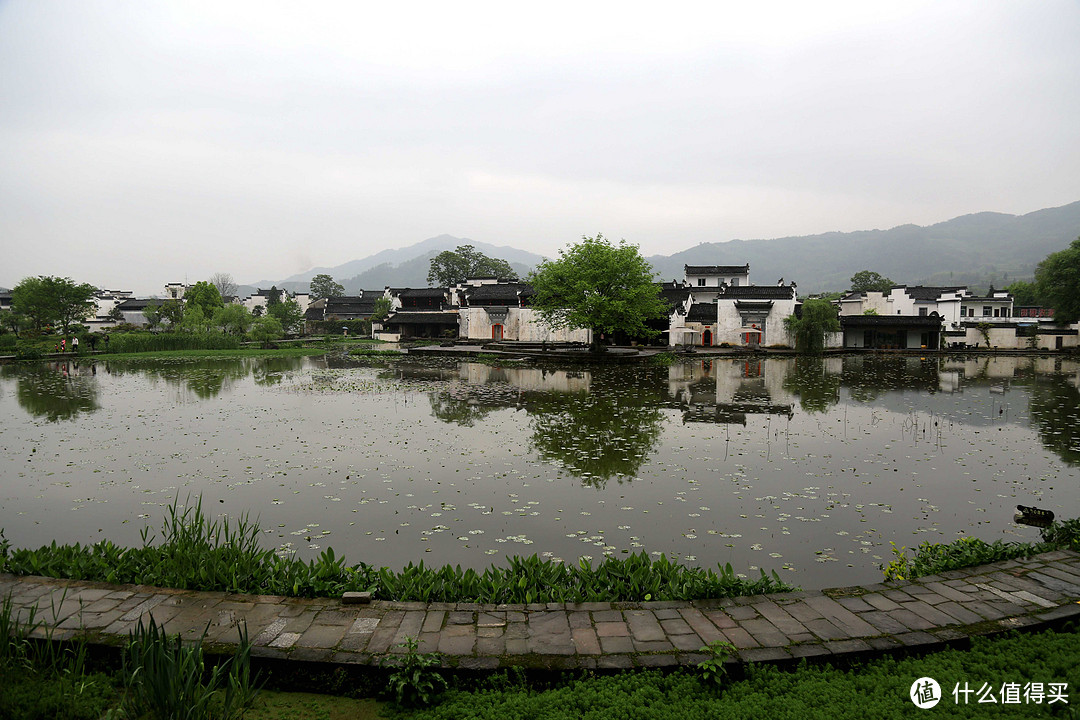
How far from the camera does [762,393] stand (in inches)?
840

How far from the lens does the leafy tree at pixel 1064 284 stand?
43406 millimetres

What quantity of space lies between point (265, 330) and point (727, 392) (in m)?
45.3

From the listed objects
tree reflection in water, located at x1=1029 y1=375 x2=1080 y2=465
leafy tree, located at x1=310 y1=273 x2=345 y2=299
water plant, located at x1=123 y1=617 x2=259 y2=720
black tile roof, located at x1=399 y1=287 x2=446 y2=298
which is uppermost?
leafy tree, located at x1=310 y1=273 x2=345 y2=299

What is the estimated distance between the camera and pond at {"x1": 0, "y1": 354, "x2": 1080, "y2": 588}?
7406mm

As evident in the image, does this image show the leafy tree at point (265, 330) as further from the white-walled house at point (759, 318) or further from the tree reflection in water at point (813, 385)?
the tree reflection in water at point (813, 385)

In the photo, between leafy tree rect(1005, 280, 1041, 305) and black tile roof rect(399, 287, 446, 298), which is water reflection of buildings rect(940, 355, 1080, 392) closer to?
leafy tree rect(1005, 280, 1041, 305)

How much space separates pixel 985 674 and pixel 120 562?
8241mm

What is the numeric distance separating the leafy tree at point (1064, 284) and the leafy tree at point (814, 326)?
18800 millimetres

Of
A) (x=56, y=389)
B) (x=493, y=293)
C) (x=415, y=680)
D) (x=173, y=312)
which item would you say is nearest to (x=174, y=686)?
(x=415, y=680)

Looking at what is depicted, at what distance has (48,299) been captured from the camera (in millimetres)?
48562

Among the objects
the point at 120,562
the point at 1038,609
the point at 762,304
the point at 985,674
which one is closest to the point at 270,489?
the point at 120,562

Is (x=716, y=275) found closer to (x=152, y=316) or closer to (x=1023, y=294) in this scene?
(x=1023, y=294)

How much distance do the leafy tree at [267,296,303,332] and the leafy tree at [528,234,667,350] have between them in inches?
1725

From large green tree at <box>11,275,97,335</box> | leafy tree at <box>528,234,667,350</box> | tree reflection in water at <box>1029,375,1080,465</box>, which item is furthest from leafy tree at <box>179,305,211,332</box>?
tree reflection in water at <box>1029,375,1080,465</box>
